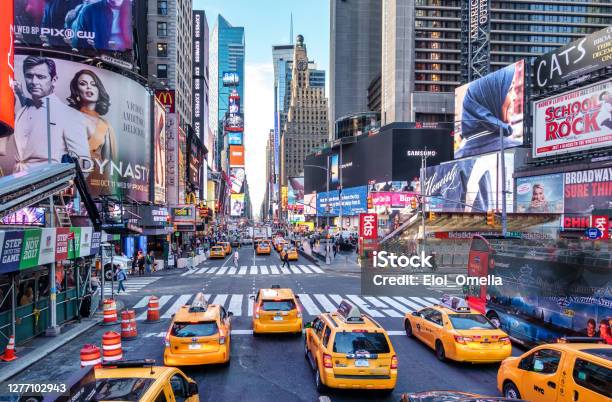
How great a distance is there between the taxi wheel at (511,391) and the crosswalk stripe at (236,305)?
11.5m

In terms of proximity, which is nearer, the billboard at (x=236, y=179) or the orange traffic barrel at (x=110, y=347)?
the orange traffic barrel at (x=110, y=347)

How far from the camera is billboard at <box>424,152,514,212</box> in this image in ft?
194

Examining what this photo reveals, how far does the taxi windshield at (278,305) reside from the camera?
14.8 metres

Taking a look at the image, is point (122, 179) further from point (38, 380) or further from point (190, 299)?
point (38, 380)

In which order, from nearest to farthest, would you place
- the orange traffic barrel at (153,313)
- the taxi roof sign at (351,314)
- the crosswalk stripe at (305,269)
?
the taxi roof sign at (351,314)
the orange traffic barrel at (153,313)
the crosswalk stripe at (305,269)

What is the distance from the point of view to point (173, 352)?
1110 cm

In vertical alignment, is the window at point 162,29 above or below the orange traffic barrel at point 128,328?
above

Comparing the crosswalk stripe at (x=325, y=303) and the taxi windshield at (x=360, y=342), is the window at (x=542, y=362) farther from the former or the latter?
the crosswalk stripe at (x=325, y=303)

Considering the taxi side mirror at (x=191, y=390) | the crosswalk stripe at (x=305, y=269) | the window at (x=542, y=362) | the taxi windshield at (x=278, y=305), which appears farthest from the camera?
the crosswalk stripe at (x=305, y=269)

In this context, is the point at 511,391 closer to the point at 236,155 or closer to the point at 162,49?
the point at 162,49

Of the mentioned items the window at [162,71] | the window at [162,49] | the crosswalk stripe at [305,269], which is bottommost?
the crosswalk stripe at [305,269]

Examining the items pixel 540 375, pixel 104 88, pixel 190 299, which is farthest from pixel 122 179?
pixel 540 375

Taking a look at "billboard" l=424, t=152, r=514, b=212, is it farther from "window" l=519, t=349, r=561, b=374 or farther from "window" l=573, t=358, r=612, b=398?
"window" l=573, t=358, r=612, b=398

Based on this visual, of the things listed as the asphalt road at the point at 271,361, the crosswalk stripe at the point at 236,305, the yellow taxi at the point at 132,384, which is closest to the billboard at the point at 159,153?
the asphalt road at the point at 271,361
